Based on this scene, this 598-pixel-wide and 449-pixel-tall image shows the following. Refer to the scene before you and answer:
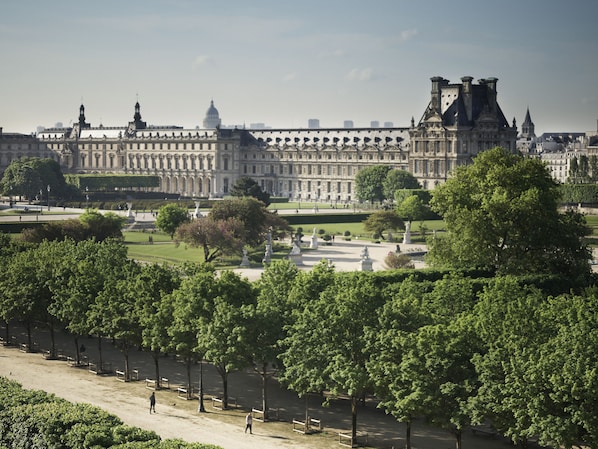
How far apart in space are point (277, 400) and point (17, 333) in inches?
818

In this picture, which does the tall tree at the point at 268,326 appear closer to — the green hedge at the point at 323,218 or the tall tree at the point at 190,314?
the tall tree at the point at 190,314

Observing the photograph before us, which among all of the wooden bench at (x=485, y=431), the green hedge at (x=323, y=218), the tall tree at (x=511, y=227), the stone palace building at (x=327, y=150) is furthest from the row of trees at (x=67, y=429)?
the stone palace building at (x=327, y=150)

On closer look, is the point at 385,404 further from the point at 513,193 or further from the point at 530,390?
the point at 513,193

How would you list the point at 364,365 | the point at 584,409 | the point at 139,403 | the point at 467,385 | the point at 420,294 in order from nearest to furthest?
the point at 584,409 → the point at 467,385 → the point at 364,365 → the point at 139,403 → the point at 420,294

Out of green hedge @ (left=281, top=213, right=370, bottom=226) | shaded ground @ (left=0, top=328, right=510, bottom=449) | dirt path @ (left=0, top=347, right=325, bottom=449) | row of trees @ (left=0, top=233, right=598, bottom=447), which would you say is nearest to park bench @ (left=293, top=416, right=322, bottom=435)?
shaded ground @ (left=0, top=328, right=510, bottom=449)

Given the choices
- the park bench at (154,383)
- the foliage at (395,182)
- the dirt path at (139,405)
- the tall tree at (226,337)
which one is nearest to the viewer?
the dirt path at (139,405)

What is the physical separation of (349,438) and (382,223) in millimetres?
63751

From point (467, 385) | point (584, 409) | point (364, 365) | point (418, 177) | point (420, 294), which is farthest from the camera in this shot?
point (418, 177)

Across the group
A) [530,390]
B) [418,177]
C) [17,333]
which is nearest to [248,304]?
[530,390]

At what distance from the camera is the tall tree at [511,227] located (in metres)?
59.7

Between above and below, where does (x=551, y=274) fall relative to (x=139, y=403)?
above

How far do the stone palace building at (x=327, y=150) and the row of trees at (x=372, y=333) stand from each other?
10168 centimetres

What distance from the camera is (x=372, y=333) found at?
1519 inches

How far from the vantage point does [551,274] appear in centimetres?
5703
